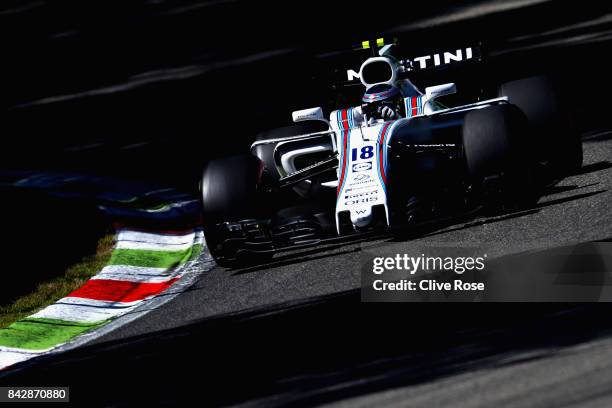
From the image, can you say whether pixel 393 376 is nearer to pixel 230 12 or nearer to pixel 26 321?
pixel 26 321

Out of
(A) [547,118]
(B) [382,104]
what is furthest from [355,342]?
(B) [382,104]

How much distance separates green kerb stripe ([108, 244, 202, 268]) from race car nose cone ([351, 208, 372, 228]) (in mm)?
1962

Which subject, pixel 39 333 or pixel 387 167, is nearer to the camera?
pixel 39 333

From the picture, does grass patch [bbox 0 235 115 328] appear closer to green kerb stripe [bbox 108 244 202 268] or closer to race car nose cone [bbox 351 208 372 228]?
green kerb stripe [bbox 108 244 202 268]

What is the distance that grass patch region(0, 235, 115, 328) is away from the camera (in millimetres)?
9070

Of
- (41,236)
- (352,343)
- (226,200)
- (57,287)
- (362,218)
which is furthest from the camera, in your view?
(41,236)

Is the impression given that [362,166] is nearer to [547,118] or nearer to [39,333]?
[547,118]

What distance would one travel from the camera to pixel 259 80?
17844 millimetres

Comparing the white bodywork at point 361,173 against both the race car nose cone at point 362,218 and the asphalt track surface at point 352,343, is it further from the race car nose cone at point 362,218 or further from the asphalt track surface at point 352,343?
the asphalt track surface at point 352,343

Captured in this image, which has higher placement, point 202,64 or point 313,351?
point 202,64

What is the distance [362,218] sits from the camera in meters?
8.23

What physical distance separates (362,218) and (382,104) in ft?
6.12

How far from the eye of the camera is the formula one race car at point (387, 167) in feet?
27.6

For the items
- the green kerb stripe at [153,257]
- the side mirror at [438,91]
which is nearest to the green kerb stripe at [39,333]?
the green kerb stripe at [153,257]
